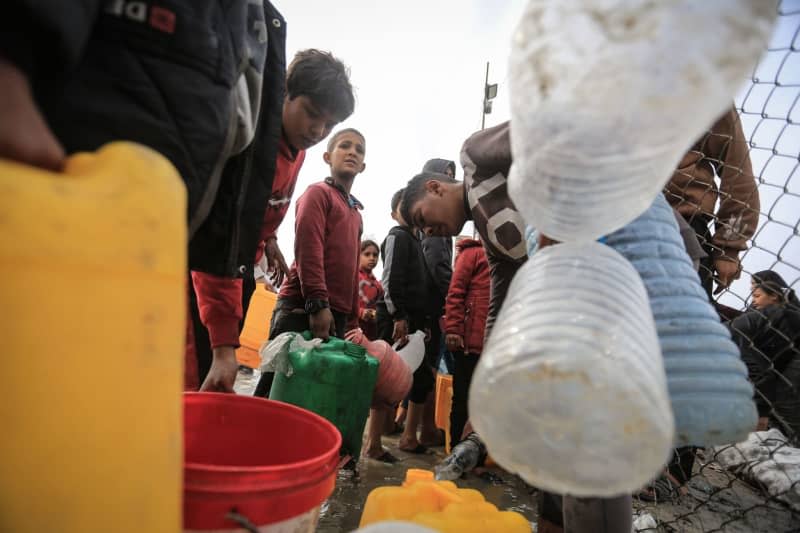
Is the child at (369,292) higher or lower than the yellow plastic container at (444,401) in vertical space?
higher

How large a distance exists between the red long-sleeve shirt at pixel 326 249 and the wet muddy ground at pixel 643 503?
0.94m

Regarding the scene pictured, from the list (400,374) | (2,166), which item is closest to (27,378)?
(2,166)

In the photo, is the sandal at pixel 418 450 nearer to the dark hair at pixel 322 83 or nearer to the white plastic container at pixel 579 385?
the dark hair at pixel 322 83

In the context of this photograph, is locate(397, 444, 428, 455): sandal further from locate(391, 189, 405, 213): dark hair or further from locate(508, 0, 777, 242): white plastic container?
locate(508, 0, 777, 242): white plastic container

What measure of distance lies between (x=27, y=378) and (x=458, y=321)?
2.56 metres

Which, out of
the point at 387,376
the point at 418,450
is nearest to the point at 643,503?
the point at 418,450

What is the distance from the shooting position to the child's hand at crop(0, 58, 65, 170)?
459 mm

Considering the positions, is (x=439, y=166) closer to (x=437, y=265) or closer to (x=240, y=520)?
(x=437, y=265)

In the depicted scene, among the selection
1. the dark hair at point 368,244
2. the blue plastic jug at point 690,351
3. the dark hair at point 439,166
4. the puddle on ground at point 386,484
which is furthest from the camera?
the dark hair at point 368,244

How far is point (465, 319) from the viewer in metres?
2.86

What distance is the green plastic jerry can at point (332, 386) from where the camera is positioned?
179 cm

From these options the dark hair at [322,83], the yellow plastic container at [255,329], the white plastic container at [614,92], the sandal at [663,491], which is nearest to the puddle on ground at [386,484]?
the sandal at [663,491]

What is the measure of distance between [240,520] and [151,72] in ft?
2.49

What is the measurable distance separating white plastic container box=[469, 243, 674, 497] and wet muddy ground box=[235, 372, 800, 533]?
1232mm
